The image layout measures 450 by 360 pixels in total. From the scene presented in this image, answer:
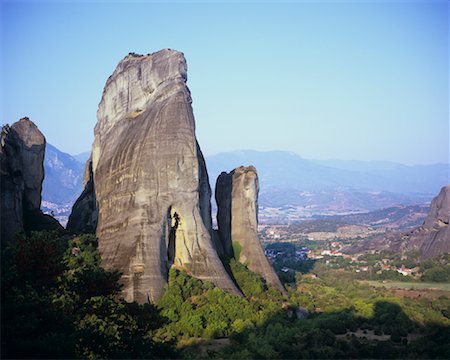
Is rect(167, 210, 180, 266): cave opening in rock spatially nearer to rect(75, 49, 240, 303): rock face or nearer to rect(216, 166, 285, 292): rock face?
rect(75, 49, 240, 303): rock face

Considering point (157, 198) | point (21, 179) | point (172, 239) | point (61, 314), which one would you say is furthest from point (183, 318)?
point (21, 179)

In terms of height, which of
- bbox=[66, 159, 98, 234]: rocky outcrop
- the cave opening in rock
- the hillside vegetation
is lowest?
the hillside vegetation

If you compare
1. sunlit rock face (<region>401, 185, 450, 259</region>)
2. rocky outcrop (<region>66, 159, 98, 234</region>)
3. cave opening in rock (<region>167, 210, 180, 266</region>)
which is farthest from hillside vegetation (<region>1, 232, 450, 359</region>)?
sunlit rock face (<region>401, 185, 450, 259</region>)

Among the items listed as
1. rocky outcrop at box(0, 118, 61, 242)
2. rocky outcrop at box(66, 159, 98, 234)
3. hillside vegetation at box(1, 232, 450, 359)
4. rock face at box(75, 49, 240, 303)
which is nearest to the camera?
hillside vegetation at box(1, 232, 450, 359)

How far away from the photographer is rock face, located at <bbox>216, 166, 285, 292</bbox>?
108 ft

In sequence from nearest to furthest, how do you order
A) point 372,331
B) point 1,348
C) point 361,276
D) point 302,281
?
1. point 1,348
2. point 372,331
3. point 302,281
4. point 361,276

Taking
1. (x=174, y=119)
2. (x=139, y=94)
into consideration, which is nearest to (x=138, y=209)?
(x=174, y=119)

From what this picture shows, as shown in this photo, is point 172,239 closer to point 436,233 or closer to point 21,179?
point 21,179

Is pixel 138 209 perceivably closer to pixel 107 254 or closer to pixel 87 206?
pixel 107 254

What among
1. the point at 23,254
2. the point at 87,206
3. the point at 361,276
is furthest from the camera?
the point at 361,276

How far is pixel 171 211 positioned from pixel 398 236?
46.7 m

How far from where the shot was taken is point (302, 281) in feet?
133

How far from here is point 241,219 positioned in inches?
1363

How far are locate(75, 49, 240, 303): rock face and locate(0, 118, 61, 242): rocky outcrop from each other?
340 centimetres
